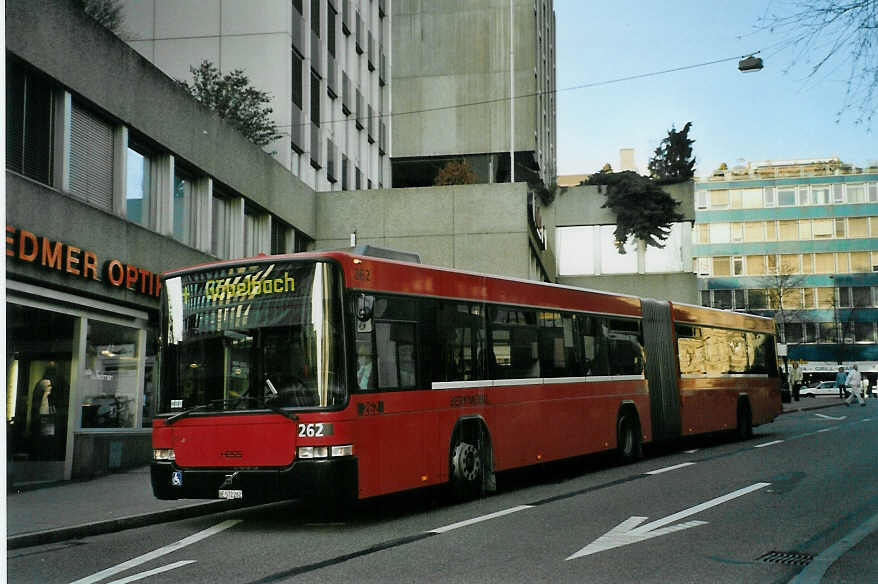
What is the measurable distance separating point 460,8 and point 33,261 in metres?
34.9

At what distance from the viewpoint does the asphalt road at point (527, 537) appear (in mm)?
7707

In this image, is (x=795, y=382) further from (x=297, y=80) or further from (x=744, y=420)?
(x=297, y=80)

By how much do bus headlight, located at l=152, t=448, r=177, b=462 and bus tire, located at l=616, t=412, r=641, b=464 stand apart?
8.55m

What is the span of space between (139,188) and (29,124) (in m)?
3.95

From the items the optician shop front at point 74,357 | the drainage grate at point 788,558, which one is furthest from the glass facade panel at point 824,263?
the drainage grate at point 788,558

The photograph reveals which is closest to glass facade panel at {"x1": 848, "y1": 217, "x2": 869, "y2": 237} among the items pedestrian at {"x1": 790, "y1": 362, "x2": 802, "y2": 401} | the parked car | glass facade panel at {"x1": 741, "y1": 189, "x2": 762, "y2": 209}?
glass facade panel at {"x1": 741, "y1": 189, "x2": 762, "y2": 209}

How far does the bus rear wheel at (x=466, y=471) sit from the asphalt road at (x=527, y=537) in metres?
0.21

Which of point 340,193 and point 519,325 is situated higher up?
point 340,193

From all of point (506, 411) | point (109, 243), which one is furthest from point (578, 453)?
point (109, 243)

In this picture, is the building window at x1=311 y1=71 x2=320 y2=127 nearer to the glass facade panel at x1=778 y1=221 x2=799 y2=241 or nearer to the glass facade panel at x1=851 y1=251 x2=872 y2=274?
the glass facade panel at x1=851 y1=251 x2=872 y2=274

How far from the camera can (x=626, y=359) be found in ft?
57.7

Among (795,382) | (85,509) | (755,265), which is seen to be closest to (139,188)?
(85,509)

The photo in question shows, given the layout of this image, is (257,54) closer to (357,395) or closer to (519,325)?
(519,325)

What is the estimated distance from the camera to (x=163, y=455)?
1095cm
